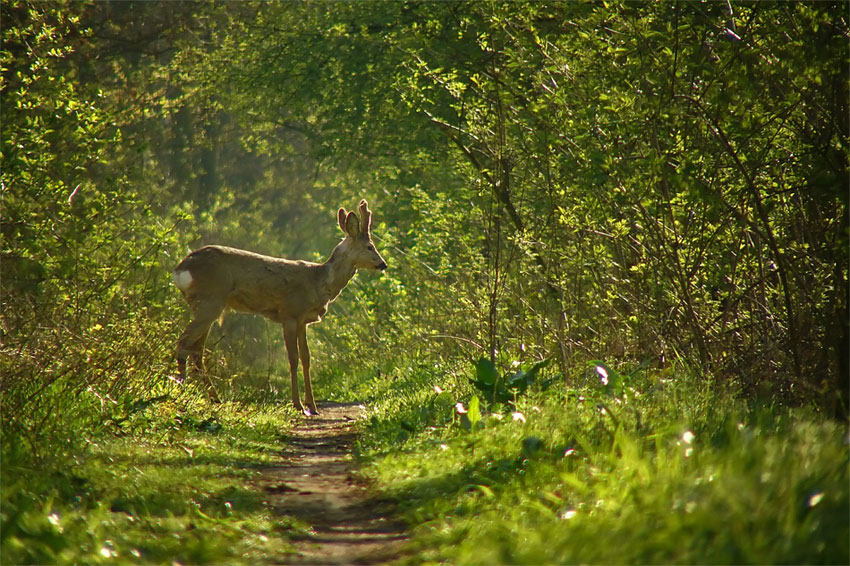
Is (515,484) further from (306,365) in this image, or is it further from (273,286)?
(273,286)

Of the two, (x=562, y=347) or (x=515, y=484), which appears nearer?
(x=515, y=484)

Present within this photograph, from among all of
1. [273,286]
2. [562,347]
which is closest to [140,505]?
[562,347]

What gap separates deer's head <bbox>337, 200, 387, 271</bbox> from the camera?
575 inches

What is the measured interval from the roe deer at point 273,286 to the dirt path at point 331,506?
3130 millimetres

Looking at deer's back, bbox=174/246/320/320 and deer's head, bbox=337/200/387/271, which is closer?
deer's back, bbox=174/246/320/320

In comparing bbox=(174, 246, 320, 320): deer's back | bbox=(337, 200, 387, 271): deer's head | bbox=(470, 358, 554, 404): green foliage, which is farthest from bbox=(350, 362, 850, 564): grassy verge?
bbox=(337, 200, 387, 271): deer's head

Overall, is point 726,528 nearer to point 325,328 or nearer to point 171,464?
point 171,464

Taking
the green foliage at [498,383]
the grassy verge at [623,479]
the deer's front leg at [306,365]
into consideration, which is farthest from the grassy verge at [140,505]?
the deer's front leg at [306,365]

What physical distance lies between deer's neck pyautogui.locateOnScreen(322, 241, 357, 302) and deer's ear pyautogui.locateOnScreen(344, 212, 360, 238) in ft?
0.65

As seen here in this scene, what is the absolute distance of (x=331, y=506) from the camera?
671 cm

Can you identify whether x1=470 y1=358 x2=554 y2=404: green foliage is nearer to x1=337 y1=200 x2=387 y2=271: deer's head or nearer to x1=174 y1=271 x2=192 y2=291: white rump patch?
x1=174 y1=271 x2=192 y2=291: white rump patch

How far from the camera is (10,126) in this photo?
429 inches

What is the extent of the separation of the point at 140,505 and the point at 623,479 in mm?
2902

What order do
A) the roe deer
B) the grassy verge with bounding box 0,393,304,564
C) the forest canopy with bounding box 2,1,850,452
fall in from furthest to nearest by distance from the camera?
the roe deer, the forest canopy with bounding box 2,1,850,452, the grassy verge with bounding box 0,393,304,564
